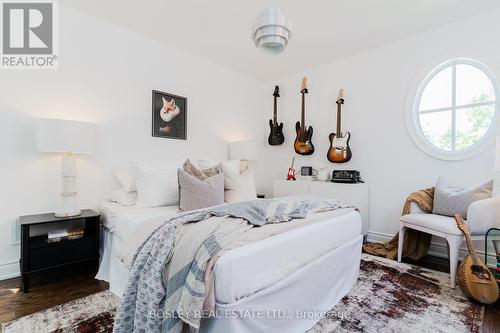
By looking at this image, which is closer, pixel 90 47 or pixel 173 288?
pixel 173 288

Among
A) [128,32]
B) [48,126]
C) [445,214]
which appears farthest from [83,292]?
[445,214]

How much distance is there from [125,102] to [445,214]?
3559 mm

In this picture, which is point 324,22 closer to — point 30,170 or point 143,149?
point 143,149

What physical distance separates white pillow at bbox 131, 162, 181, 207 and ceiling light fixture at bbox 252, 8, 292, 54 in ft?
4.79

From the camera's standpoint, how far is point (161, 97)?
3.16m

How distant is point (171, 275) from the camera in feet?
3.89

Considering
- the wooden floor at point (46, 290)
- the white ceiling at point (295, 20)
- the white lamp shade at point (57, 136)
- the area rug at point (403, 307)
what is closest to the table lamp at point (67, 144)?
the white lamp shade at point (57, 136)

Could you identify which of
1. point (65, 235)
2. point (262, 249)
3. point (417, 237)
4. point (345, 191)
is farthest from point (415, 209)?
point (65, 235)

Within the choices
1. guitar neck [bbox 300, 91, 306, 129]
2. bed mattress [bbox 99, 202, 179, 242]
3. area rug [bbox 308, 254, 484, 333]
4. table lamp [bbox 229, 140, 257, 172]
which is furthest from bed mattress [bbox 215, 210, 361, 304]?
guitar neck [bbox 300, 91, 306, 129]

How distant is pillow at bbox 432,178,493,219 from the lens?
2.40 meters

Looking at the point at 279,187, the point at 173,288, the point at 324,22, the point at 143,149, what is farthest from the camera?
the point at 279,187

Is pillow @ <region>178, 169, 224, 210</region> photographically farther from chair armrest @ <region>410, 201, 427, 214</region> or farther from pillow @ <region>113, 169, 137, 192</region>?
chair armrest @ <region>410, 201, 427, 214</region>

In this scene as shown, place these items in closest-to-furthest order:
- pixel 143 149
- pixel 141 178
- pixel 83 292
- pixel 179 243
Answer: pixel 179 243
pixel 83 292
pixel 141 178
pixel 143 149

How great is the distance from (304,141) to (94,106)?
9.05 feet
